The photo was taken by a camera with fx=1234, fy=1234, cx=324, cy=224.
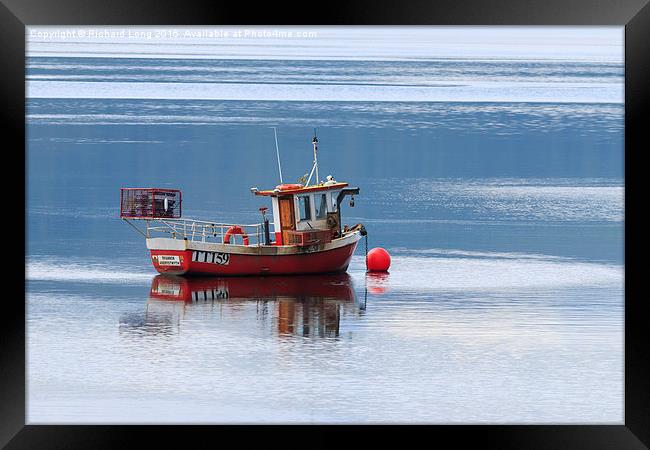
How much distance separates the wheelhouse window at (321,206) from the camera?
2661 cm

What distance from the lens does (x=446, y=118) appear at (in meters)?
67.8

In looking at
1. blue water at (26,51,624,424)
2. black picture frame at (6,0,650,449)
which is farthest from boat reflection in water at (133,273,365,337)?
black picture frame at (6,0,650,449)

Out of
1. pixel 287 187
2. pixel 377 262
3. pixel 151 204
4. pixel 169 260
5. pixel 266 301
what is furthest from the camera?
pixel 377 262

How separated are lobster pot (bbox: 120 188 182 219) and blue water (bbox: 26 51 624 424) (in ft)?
4.71

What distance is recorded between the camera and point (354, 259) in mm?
32000

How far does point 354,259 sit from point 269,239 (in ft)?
19.4

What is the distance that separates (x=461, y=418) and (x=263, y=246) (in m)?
12.6

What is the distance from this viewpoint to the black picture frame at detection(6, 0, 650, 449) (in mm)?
10773

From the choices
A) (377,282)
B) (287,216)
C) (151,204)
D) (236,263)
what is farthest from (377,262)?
(151,204)

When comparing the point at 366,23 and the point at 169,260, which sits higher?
the point at 366,23

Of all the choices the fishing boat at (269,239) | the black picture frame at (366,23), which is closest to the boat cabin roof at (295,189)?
the fishing boat at (269,239)

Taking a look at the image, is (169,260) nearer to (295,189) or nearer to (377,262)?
(295,189)

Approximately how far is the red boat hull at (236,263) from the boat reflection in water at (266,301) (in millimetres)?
170

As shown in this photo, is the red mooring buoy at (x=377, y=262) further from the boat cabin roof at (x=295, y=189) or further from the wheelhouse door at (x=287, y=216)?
the wheelhouse door at (x=287, y=216)
